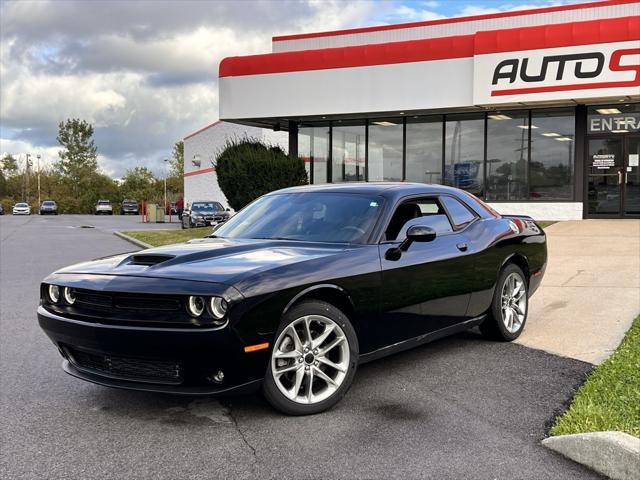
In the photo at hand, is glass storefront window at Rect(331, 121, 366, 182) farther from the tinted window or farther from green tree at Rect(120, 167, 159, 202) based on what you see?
green tree at Rect(120, 167, 159, 202)

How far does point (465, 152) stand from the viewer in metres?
Result: 21.0

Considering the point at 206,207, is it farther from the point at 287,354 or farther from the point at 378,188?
the point at 287,354

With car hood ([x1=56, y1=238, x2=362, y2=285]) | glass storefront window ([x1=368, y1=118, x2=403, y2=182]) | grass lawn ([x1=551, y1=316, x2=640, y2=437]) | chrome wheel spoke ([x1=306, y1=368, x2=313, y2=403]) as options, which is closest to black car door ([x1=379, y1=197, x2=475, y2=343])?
car hood ([x1=56, y1=238, x2=362, y2=285])

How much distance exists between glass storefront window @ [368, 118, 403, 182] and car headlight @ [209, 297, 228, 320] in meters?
18.9

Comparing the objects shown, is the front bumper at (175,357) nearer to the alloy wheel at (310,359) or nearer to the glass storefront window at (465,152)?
the alloy wheel at (310,359)

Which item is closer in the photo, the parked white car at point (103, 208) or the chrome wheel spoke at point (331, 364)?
the chrome wheel spoke at point (331, 364)

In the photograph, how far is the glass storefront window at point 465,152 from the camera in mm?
20859

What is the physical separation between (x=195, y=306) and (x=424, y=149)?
1898 centimetres

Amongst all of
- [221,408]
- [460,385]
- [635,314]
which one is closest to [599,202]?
[635,314]

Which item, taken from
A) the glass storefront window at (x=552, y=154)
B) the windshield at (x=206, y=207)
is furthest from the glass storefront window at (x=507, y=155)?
the windshield at (x=206, y=207)

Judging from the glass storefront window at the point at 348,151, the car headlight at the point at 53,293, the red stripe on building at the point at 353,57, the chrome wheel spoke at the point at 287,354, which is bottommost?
the chrome wheel spoke at the point at 287,354

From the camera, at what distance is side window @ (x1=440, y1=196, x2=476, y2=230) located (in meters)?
5.47

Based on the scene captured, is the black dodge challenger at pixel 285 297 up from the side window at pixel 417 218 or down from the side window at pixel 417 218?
down

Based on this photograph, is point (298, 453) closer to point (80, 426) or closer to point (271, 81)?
point (80, 426)
